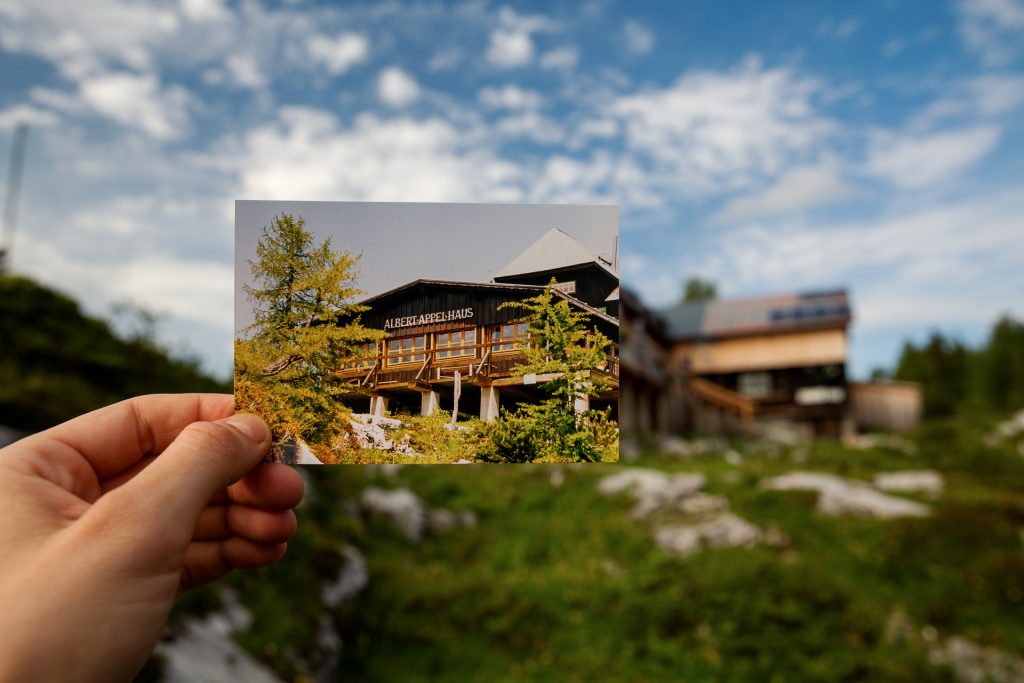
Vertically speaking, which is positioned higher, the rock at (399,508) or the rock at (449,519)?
the rock at (399,508)

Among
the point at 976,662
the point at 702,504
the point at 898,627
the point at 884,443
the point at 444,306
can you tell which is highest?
the point at 444,306

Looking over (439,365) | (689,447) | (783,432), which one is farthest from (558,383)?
(783,432)

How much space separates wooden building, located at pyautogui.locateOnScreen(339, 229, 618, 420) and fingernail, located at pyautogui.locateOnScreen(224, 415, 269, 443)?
353 mm

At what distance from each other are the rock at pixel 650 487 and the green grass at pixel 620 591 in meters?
0.29

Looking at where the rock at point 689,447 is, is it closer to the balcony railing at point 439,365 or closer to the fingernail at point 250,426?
the balcony railing at point 439,365

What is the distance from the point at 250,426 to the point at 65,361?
8377 millimetres

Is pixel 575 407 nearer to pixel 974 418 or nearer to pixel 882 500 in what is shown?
pixel 882 500

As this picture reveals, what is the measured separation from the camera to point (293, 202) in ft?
8.05

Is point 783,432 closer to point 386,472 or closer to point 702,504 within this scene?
point 702,504

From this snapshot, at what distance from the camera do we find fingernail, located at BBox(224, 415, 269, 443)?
2250mm

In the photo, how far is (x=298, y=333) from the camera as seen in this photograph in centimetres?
257

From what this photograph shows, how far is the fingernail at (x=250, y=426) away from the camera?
2.25 meters

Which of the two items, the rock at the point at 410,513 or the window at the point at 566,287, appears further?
the rock at the point at 410,513

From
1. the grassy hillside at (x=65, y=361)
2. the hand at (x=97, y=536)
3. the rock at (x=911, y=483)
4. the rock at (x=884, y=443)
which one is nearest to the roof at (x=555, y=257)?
the hand at (x=97, y=536)
